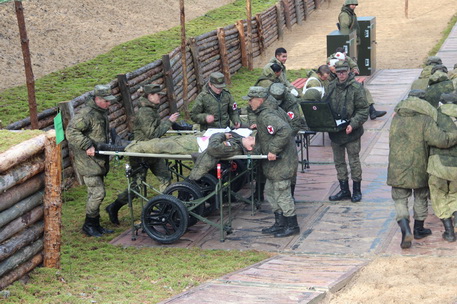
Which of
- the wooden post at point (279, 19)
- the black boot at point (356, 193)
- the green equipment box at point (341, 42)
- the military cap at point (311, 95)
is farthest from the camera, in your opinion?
the wooden post at point (279, 19)

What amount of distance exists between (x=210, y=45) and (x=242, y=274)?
12.2 metres

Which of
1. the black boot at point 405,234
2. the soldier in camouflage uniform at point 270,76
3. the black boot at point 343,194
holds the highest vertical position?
the soldier in camouflage uniform at point 270,76

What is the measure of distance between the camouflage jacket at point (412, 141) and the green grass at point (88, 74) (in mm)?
6102

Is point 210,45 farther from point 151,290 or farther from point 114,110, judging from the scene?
point 151,290

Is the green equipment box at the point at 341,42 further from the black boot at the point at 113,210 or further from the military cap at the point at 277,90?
the black boot at the point at 113,210

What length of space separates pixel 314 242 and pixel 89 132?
3120 millimetres

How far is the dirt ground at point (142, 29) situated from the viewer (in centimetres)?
2027

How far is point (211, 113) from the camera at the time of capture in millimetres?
11266

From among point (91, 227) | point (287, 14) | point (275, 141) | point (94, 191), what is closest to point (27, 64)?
point (94, 191)

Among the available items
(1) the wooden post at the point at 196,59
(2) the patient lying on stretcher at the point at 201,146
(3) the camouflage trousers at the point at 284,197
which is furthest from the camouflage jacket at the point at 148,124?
(1) the wooden post at the point at 196,59

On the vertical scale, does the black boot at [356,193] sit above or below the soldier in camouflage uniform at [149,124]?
below

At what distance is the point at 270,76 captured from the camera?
40.3 ft

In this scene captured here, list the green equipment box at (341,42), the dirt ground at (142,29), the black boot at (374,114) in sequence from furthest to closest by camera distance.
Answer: the dirt ground at (142,29) < the green equipment box at (341,42) < the black boot at (374,114)

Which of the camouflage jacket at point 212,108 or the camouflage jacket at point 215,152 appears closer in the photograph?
the camouflage jacket at point 215,152
